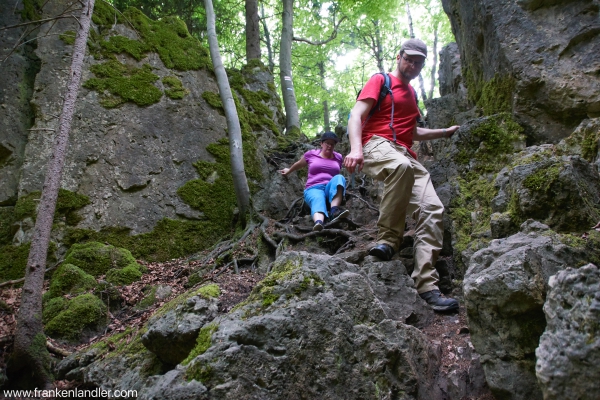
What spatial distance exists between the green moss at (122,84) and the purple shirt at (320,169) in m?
3.81

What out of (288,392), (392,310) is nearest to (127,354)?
(288,392)

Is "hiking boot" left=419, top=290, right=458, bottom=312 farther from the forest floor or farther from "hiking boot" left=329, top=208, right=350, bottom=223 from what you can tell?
"hiking boot" left=329, top=208, right=350, bottom=223

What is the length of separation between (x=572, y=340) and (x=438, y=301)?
2.20 m

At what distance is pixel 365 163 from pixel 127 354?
10.5 ft

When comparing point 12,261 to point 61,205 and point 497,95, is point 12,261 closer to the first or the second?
point 61,205

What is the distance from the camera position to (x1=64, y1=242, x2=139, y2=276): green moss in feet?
19.8

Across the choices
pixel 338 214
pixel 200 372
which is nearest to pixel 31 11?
pixel 338 214

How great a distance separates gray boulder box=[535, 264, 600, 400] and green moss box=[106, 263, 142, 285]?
5589 millimetres

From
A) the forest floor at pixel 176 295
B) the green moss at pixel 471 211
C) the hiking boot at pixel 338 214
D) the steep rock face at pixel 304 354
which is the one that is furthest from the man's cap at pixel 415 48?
the steep rock face at pixel 304 354

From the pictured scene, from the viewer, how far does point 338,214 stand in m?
6.54

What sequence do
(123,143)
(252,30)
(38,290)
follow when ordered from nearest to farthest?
(38,290) → (123,143) → (252,30)

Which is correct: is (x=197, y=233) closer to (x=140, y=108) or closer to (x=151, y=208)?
(x=151, y=208)

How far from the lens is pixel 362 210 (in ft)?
23.0

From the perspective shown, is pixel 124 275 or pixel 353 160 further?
pixel 124 275
